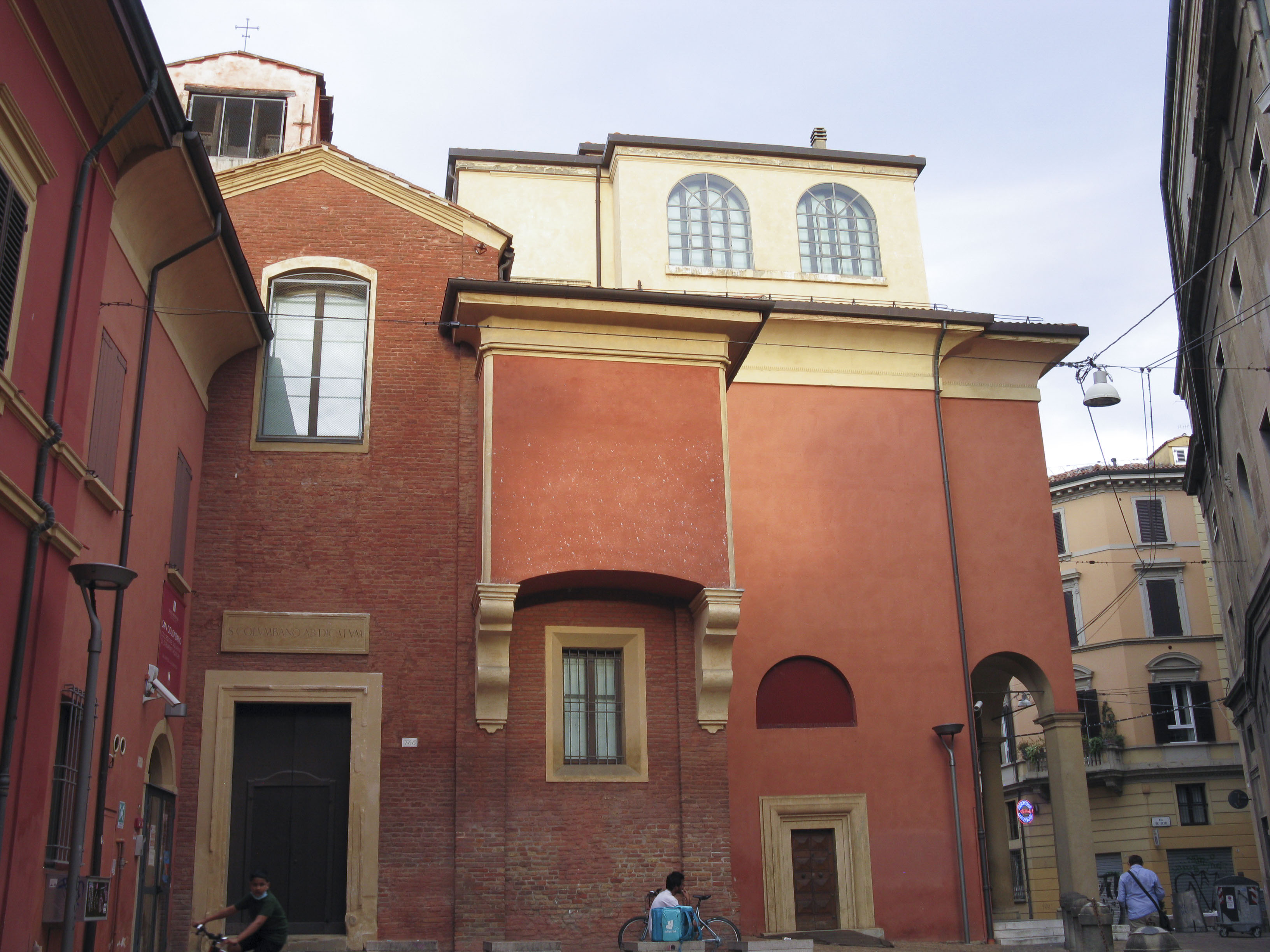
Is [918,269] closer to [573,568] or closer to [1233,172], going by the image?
[1233,172]

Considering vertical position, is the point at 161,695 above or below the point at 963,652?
below

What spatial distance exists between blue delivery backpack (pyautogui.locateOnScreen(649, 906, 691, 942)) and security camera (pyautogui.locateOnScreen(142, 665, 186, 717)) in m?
5.43

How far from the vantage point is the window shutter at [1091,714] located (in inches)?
1416

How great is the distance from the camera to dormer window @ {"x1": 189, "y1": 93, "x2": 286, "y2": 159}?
2116 cm

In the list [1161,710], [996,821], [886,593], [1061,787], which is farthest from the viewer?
[1161,710]

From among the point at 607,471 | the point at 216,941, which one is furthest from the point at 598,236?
the point at 216,941

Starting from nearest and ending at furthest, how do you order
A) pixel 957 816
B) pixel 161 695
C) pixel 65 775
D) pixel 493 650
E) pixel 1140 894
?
pixel 65 775 → pixel 161 695 → pixel 493 650 → pixel 1140 894 → pixel 957 816

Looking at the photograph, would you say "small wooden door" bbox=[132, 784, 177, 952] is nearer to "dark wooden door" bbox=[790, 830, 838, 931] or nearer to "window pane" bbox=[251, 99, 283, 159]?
"dark wooden door" bbox=[790, 830, 838, 931]

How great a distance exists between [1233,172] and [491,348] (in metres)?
9.55

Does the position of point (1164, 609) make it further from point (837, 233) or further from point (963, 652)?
point (963, 652)

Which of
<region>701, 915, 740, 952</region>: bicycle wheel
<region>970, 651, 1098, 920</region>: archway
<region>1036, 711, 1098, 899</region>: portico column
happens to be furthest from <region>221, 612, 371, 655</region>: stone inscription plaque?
<region>1036, 711, 1098, 899</region>: portico column

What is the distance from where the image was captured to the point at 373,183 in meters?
16.7

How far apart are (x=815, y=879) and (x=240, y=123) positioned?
50.9 feet

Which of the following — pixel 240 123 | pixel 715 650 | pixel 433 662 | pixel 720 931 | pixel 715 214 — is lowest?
pixel 720 931
